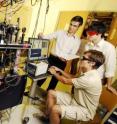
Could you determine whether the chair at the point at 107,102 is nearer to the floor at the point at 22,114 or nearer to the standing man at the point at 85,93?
the standing man at the point at 85,93

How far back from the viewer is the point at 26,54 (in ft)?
8.23

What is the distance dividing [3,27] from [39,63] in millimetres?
656

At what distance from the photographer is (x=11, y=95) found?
89.1 inches

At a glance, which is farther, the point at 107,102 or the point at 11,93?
the point at 107,102

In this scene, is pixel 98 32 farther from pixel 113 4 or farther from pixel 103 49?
pixel 113 4

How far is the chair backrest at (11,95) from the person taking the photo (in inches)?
86.1

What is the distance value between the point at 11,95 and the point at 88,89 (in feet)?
2.81

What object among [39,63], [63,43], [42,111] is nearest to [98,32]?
[63,43]

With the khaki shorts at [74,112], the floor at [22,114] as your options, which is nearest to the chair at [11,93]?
the floor at [22,114]

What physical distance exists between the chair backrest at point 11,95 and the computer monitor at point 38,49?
37 cm

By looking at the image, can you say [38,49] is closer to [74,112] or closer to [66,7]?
[74,112]

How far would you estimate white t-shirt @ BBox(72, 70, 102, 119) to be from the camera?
85.3 inches

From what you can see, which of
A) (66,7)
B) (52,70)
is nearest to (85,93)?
(52,70)

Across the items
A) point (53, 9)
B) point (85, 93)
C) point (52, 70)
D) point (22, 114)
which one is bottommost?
point (22, 114)
